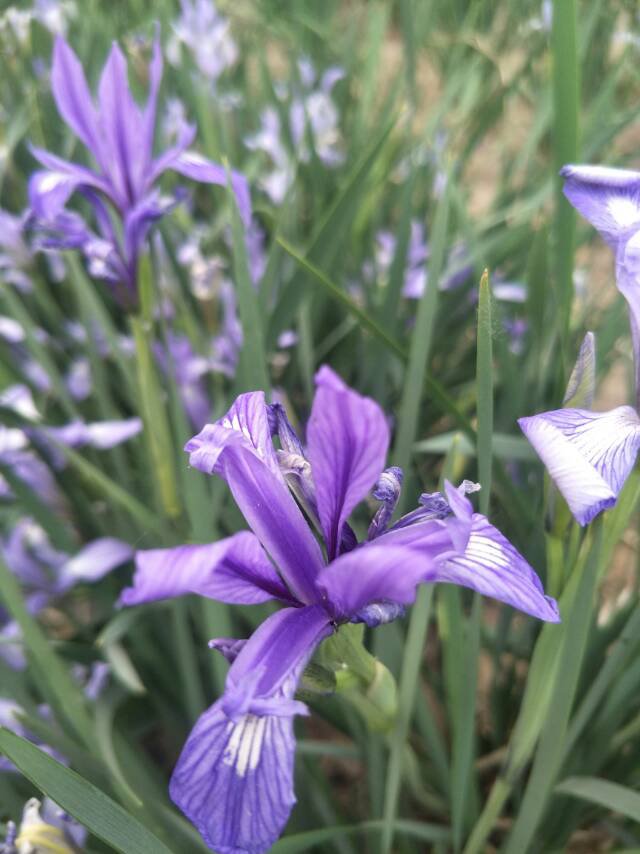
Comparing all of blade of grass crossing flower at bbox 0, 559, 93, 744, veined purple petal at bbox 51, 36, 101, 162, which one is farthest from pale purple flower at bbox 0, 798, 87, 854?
veined purple petal at bbox 51, 36, 101, 162

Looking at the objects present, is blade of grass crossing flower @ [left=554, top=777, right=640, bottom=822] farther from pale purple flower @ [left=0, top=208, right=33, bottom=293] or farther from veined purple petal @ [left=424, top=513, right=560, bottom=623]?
pale purple flower @ [left=0, top=208, right=33, bottom=293]

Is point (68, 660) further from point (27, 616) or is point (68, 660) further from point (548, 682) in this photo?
point (548, 682)

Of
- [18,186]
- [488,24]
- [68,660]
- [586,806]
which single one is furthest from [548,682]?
[488,24]

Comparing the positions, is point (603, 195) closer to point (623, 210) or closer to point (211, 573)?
point (623, 210)

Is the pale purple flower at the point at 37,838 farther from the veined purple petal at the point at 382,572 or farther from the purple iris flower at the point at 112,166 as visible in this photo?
the purple iris flower at the point at 112,166

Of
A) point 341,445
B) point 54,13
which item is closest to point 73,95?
point 341,445
